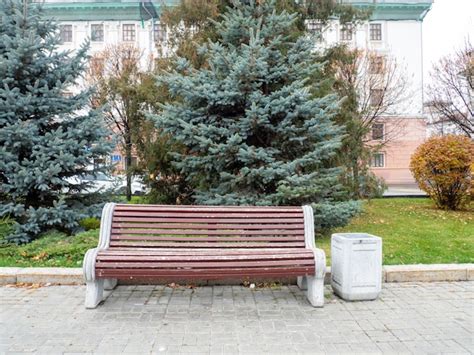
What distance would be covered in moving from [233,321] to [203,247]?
101 cm

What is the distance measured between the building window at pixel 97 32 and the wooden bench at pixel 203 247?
32.9 m

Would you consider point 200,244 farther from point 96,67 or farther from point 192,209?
point 96,67

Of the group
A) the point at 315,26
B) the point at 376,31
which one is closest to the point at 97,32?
the point at 376,31

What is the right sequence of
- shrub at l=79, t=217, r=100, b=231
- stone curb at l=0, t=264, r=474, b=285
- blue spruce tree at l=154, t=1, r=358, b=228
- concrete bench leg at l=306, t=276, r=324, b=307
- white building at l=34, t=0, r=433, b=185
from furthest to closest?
white building at l=34, t=0, r=433, b=185
shrub at l=79, t=217, r=100, b=231
blue spruce tree at l=154, t=1, r=358, b=228
stone curb at l=0, t=264, r=474, b=285
concrete bench leg at l=306, t=276, r=324, b=307

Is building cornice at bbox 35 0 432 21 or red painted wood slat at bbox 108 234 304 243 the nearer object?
red painted wood slat at bbox 108 234 304 243

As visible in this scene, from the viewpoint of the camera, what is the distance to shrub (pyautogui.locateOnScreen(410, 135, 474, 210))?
1013 centimetres

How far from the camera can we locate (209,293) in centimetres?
468

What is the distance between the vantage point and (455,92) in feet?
61.9

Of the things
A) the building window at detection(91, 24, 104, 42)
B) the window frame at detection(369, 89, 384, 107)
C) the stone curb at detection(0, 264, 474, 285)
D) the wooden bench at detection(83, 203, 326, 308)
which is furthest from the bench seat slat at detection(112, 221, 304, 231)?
the building window at detection(91, 24, 104, 42)

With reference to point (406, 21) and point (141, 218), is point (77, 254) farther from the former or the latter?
point (406, 21)

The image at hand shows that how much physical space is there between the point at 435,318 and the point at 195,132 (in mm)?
4640

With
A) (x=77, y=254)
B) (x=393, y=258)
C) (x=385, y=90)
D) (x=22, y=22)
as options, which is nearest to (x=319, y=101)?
(x=393, y=258)

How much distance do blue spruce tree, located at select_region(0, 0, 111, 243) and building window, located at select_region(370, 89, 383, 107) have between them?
1605cm

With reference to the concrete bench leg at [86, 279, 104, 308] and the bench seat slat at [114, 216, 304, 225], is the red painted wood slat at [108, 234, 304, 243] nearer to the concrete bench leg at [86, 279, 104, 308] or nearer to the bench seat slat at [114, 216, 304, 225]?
the bench seat slat at [114, 216, 304, 225]
